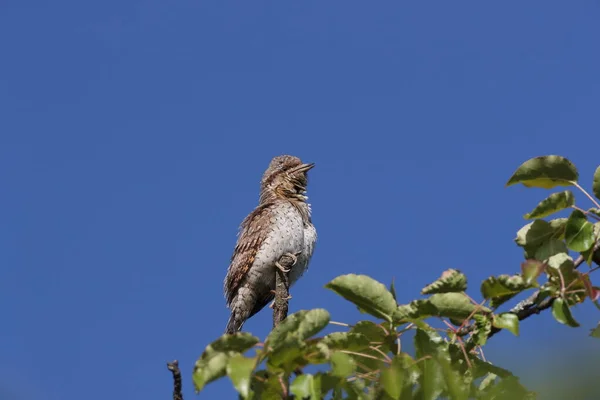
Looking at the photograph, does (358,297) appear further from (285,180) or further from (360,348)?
(285,180)

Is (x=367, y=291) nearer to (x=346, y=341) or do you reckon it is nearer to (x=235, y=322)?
(x=346, y=341)

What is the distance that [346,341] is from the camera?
7.57 feet

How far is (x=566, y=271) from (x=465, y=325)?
0.36 m

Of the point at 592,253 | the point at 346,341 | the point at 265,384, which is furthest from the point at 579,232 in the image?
the point at 265,384

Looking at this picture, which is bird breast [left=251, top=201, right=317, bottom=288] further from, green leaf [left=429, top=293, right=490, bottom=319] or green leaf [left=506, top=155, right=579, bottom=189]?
green leaf [left=429, top=293, right=490, bottom=319]

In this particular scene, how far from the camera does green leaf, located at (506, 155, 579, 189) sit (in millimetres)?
2670

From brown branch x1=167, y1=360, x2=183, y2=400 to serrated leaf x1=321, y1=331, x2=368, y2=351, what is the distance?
0.57 metres

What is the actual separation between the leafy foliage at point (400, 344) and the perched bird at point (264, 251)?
597cm

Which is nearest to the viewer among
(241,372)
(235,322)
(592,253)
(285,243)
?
(241,372)

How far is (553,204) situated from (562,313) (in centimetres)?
58

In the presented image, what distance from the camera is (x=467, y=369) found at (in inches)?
91.4

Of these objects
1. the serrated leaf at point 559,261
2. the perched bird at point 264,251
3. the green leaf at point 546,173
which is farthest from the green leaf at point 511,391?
the perched bird at point 264,251

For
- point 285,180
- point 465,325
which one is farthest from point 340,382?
point 285,180

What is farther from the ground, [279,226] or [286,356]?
[279,226]
